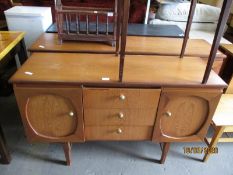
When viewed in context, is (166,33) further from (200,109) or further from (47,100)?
(47,100)

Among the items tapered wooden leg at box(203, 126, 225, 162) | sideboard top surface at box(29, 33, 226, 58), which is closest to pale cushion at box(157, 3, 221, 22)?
sideboard top surface at box(29, 33, 226, 58)

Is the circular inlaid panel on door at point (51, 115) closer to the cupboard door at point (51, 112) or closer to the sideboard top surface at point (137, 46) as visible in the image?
the cupboard door at point (51, 112)

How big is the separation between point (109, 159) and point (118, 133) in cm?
35

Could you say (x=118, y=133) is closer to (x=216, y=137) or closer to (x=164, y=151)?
(x=164, y=151)

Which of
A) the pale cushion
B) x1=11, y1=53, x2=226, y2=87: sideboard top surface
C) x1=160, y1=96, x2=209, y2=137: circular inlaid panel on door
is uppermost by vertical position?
the pale cushion

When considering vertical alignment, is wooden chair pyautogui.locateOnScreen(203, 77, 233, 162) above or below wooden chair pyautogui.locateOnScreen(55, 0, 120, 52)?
below

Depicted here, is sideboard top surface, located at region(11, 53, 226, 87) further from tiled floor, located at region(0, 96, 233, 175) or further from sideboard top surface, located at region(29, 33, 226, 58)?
tiled floor, located at region(0, 96, 233, 175)

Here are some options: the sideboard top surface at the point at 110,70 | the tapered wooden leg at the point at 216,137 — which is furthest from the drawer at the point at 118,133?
the tapered wooden leg at the point at 216,137

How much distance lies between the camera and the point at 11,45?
127 centimetres

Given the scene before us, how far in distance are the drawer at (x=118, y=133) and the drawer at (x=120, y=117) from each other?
0.04 m

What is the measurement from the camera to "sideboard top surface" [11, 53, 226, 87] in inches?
37.1

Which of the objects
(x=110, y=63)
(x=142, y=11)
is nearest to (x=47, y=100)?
(x=110, y=63)

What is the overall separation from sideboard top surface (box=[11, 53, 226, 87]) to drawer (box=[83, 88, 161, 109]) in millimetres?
33

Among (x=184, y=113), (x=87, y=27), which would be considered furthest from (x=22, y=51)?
→ (x=184, y=113)
